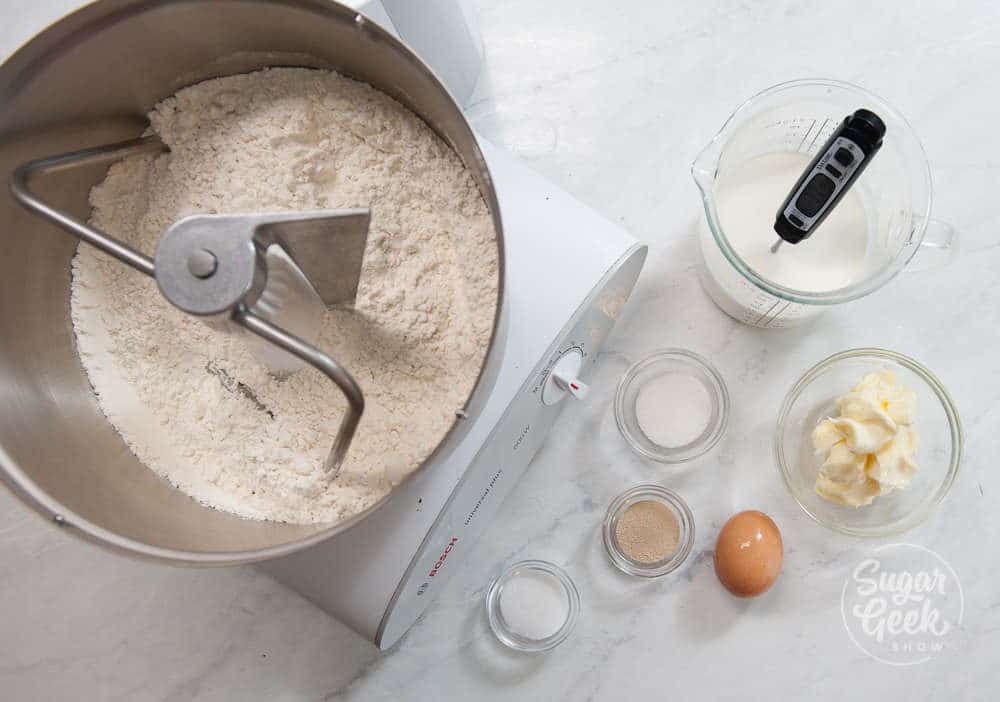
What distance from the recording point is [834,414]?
877 mm

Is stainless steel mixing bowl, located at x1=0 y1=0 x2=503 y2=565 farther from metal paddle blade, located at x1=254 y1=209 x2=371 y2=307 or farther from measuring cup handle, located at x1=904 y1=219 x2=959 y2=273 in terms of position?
measuring cup handle, located at x1=904 y1=219 x2=959 y2=273

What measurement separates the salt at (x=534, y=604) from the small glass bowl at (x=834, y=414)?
306mm

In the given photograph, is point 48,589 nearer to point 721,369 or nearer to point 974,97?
point 721,369

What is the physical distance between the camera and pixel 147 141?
1.97ft

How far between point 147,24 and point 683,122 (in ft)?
2.05

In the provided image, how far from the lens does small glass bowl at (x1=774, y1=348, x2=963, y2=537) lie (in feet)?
2.78

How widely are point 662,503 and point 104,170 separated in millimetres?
675

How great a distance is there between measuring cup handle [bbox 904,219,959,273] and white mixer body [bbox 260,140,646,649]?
0.37m

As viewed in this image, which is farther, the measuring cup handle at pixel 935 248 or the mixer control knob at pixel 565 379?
the measuring cup handle at pixel 935 248

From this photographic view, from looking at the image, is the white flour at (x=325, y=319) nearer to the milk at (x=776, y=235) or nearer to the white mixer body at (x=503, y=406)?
the white mixer body at (x=503, y=406)

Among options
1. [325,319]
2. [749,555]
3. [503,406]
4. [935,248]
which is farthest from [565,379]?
[935,248]

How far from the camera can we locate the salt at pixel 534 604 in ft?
2.87

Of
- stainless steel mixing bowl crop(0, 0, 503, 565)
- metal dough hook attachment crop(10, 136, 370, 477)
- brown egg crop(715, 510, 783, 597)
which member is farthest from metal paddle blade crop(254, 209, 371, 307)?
brown egg crop(715, 510, 783, 597)

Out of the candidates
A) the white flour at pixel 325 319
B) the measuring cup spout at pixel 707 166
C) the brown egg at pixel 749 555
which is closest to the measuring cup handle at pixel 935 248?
the measuring cup spout at pixel 707 166
